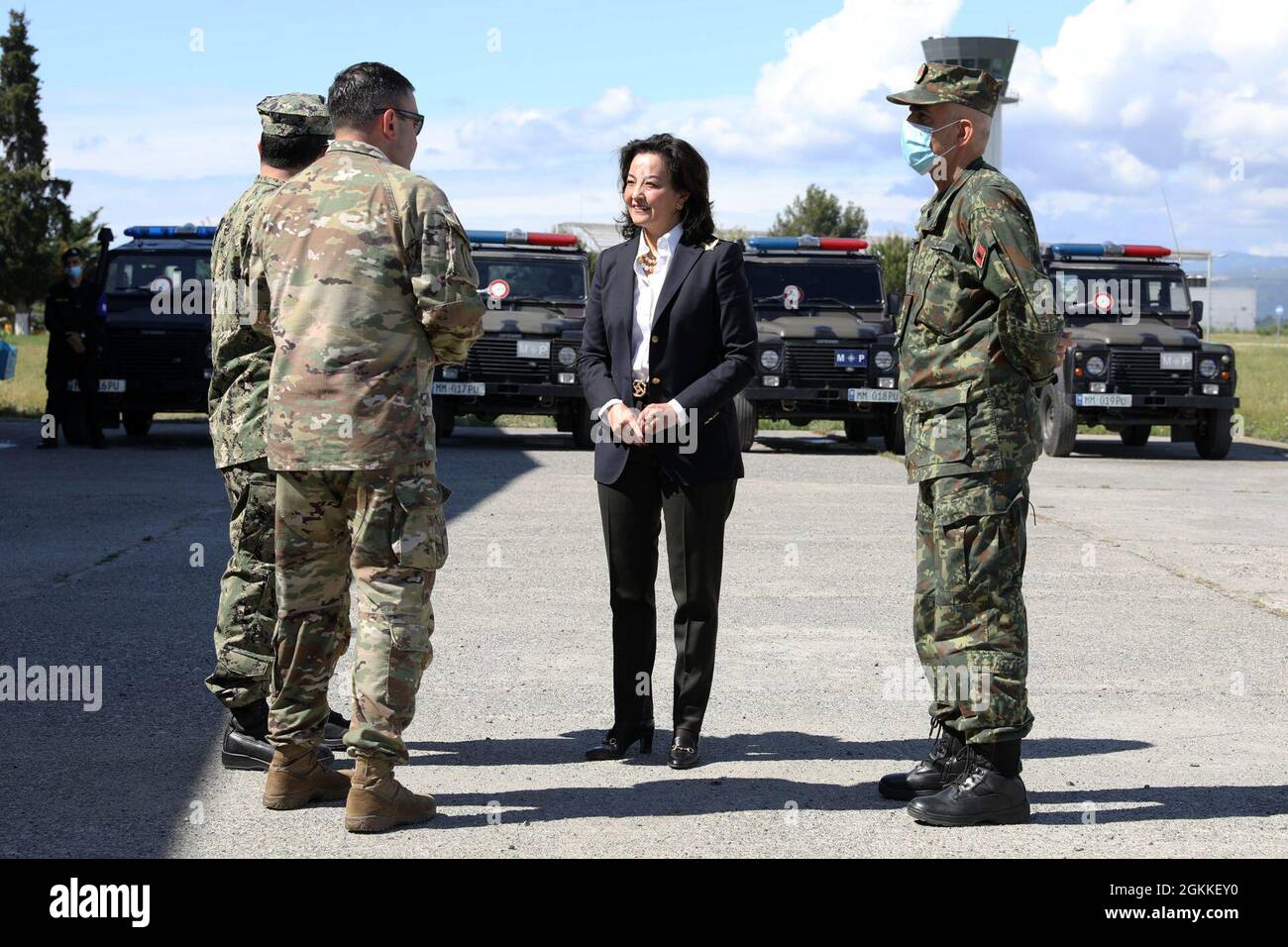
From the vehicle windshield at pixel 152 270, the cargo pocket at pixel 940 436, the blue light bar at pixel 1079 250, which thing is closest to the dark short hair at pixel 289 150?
the cargo pocket at pixel 940 436

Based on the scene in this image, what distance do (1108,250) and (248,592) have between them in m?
15.3

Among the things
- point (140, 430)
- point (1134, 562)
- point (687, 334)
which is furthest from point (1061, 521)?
point (140, 430)

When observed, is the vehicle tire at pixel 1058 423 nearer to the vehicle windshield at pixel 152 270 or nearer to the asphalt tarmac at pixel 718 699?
the asphalt tarmac at pixel 718 699

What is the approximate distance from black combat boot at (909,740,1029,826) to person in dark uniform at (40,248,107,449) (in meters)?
13.5

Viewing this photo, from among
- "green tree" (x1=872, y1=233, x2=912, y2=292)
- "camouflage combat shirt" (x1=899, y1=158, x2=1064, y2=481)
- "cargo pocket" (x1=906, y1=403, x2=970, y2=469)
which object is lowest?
"cargo pocket" (x1=906, y1=403, x2=970, y2=469)

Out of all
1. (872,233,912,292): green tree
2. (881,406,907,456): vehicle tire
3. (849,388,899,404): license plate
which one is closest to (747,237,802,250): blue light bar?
(849,388,899,404): license plate

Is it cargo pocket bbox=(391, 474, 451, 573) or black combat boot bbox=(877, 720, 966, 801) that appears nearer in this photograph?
cargo pocket bbox=(391, 474, 451, 573)

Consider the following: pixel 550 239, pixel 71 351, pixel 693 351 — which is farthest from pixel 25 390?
pixel 693 351

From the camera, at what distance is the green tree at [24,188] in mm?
62031

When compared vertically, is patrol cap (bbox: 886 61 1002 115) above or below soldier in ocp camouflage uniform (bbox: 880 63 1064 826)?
above

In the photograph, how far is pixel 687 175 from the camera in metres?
5.02

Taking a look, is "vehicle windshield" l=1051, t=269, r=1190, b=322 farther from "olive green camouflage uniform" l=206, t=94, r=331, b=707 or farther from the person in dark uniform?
"olive green camouflage uniform" l=206, t=94, r=331, b=707

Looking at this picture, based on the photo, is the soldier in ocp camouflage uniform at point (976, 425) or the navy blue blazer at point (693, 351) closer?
the soldier in ocp camouflage uniform at point (976, 425)

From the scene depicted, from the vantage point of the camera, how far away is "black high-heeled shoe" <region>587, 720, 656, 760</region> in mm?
5055
